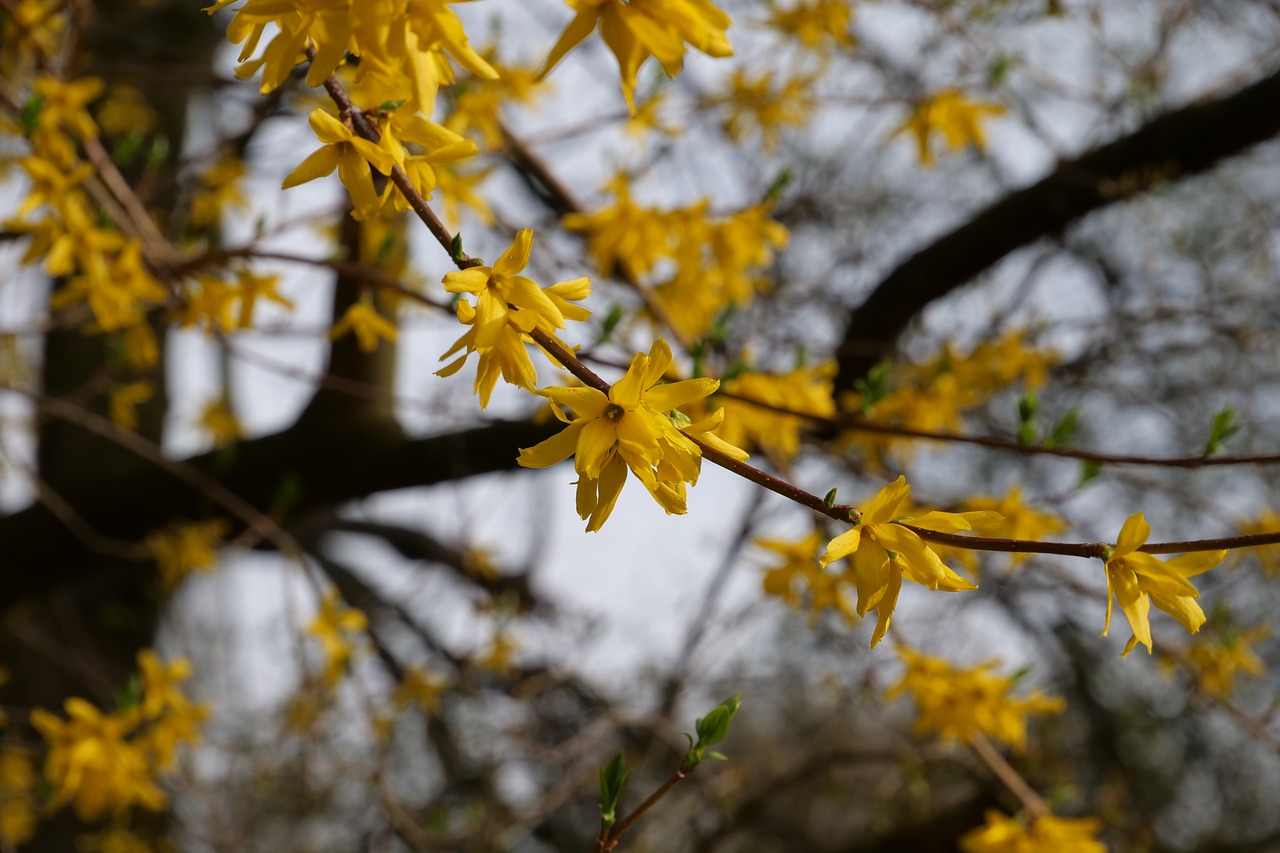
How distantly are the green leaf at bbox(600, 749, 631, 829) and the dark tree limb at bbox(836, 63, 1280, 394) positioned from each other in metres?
1.73

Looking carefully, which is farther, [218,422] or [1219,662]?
[218,422]

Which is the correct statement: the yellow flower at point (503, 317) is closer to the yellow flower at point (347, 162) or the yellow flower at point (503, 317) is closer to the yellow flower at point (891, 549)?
the yellow flower at point (347, 162)

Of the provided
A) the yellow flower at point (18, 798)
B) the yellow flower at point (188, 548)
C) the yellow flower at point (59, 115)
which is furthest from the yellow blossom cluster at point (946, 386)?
the yellow flower at point (18, 798)

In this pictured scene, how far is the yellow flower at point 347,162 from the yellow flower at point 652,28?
18 centimetres

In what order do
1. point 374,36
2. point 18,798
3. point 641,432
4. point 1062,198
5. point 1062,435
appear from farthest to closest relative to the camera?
point 18,798 → point 1062,198 → point 1062,435 → point 641,432 → point 374,36

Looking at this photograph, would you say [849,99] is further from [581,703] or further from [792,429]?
[581,703]

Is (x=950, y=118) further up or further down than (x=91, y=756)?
further up

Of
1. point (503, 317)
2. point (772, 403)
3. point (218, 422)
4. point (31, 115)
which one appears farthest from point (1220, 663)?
point (218, 422)

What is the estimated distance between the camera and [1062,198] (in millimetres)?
→ 2924

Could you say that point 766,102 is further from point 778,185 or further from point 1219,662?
point 1219,662

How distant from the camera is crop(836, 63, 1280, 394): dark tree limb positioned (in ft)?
8.81

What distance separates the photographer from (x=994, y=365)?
3.01 metres

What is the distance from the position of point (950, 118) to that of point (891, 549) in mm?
2077

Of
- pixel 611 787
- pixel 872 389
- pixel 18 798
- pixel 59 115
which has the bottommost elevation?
pixel 18 798
